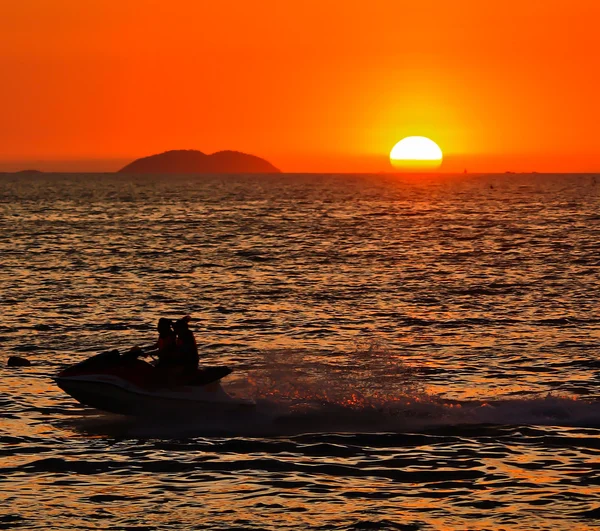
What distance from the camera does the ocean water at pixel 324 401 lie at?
1620cm

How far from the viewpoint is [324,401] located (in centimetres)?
2275

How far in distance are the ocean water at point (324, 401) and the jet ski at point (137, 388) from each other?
12.4 inches

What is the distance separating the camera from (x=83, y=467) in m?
18.2

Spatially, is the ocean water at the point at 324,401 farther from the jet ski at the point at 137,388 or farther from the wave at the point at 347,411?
the jet ski at the point at 137,388

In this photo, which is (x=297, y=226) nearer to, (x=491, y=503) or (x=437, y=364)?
(x=437, y=364)

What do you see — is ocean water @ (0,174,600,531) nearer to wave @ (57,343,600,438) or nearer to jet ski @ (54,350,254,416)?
wave @ (57,343,600,438)

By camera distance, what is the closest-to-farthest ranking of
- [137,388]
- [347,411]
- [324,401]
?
1. [137,388]
2. [347,411]
3. [324,401]

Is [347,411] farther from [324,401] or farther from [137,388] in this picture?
[137,388]

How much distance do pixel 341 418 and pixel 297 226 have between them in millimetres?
79123

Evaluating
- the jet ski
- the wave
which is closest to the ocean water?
the wave

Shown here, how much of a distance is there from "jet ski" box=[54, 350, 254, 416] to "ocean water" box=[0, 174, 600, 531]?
316mm

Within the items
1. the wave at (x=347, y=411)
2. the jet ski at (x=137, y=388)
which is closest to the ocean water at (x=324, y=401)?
the wave at (x=347, y=411)

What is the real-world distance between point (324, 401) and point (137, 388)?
4.33 m

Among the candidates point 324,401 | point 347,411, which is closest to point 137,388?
point 324,401
